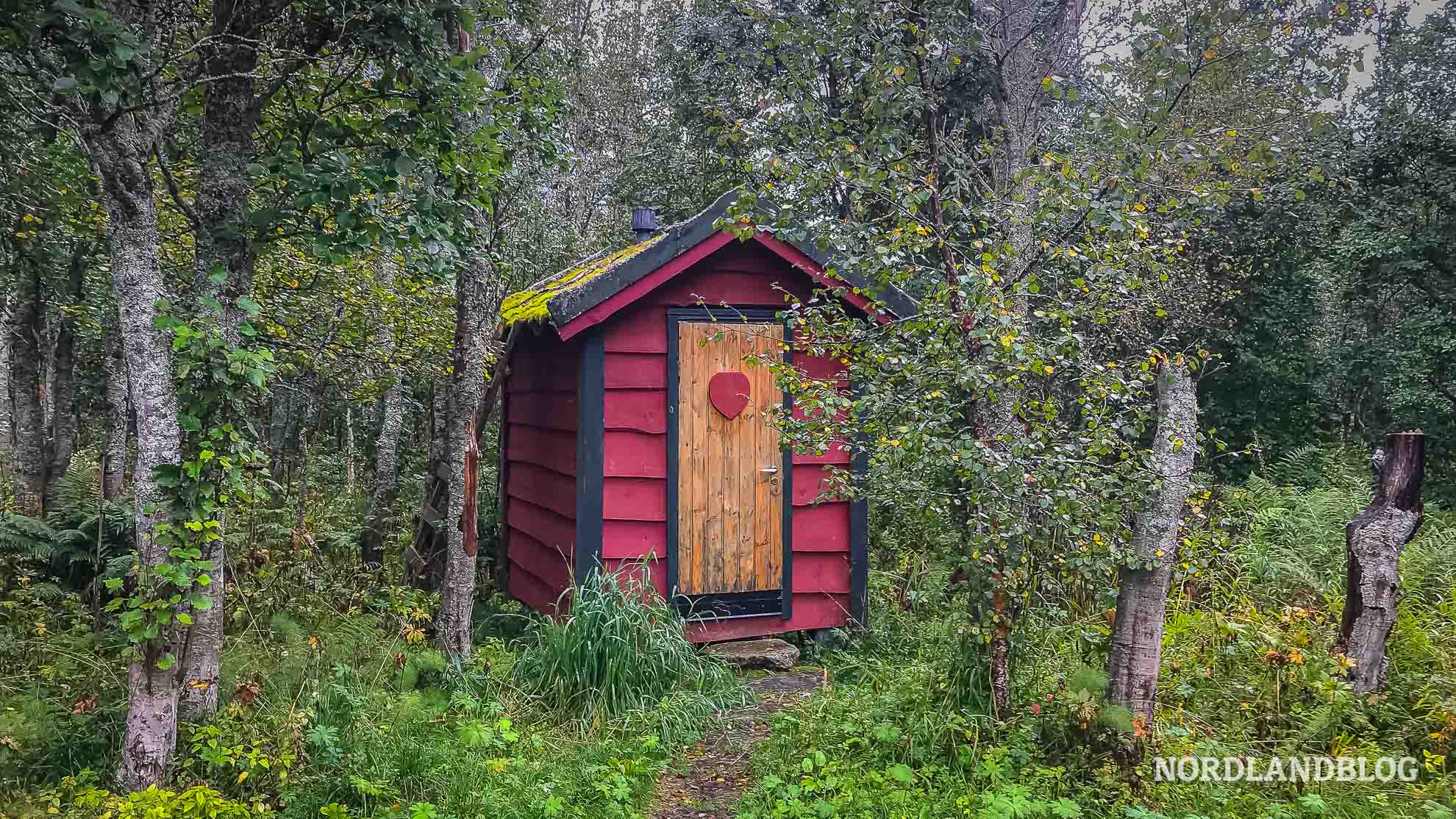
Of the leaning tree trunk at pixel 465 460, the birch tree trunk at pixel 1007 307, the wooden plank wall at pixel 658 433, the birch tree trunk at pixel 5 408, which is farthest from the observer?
the birch tree trunk at pixel 5 408

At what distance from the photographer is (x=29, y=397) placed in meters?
8.06

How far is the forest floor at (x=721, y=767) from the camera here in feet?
13.6

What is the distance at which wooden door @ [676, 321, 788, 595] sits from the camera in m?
6.48

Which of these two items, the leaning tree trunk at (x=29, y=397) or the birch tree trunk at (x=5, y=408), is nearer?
the leaning tree trunk at (x=29, y=397)

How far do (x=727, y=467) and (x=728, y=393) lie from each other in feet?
1.89

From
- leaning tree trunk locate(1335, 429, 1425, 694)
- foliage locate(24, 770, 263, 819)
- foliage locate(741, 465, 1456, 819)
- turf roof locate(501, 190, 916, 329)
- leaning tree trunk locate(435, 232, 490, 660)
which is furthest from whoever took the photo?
turf roof locate(501, 190, 916, 329)

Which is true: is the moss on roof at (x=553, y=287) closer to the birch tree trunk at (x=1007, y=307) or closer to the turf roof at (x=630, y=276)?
the turf roof at (x=630, y=276)

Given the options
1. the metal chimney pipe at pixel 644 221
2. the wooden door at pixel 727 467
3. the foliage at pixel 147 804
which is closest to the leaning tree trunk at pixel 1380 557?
the wooden door at pixel 727 467

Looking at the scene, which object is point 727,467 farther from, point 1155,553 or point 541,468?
point 1155,553

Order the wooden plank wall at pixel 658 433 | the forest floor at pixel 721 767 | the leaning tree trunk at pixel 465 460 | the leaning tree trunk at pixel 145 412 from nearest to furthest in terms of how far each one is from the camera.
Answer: the leaning tree trunk at pixel 145 412, the forest floor at pixel 721 767, the leaning tree trunk at pixel 465 460, the wooden plank wall at pixel 658 433

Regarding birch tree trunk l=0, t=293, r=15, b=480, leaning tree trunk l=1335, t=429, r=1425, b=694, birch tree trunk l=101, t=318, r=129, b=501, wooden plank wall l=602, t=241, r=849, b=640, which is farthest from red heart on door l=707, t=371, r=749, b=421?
birch tree trunk l=0, t=293, r=15, b=480

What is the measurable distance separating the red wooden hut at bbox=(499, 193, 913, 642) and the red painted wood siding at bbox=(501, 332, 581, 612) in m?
0.03

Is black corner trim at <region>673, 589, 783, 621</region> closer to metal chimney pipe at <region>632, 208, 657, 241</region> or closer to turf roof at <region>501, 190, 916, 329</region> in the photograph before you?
turf roof at <region>501, 190, 916, 329</region>

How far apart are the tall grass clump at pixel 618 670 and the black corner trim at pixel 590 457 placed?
2.21 feet
